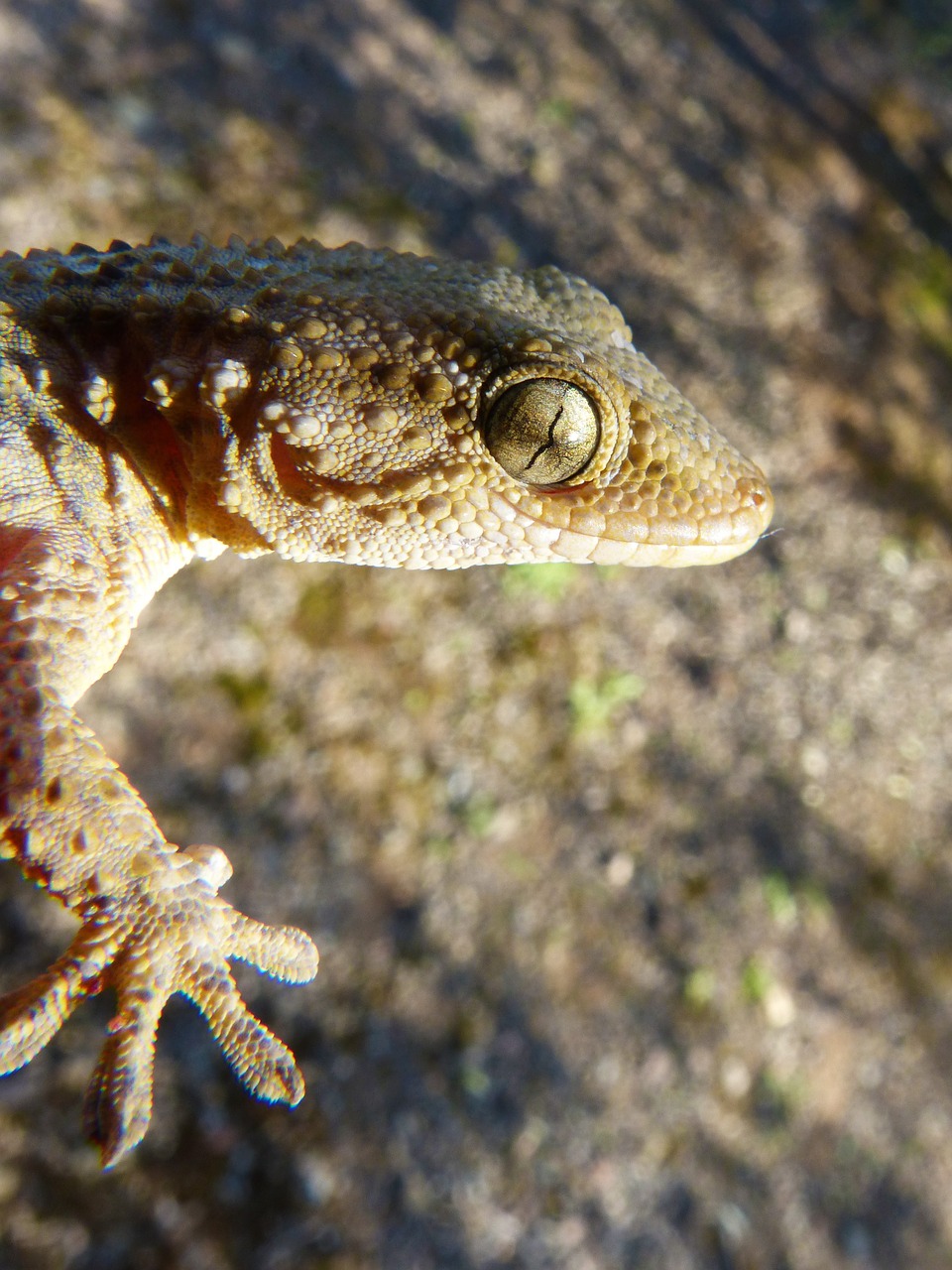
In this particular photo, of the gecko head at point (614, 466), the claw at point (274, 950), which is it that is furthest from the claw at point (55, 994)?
A: the gecko head at point (614, 466)

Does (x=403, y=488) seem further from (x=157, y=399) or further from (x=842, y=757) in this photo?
(x=842, y=757)

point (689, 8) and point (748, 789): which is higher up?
point (689, 8)

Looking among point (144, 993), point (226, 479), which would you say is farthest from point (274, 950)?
point (226, 479)

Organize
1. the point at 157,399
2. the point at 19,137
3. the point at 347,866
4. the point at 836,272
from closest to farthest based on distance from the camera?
1. the point at 157,399
2. the point at 347,866
3. the point at 19,137
4. the point at 836,272

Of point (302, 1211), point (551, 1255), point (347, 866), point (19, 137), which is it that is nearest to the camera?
point (302, 1211)

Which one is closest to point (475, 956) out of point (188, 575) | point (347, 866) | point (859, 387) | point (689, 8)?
point (347, 866)

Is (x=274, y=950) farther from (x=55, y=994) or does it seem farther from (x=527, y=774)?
(x=527, y=774)

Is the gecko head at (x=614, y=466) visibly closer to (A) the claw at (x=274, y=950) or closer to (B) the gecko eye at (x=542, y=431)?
(B) the gecko eye at (x=542, y=431)
